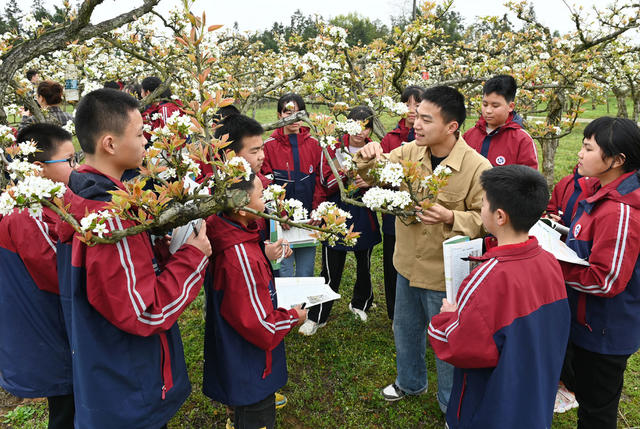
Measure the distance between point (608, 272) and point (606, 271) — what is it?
0.5 inches

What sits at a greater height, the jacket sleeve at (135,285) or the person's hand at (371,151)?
the person's hand at (371,151)

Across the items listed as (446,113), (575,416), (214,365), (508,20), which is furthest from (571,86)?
(214,365)

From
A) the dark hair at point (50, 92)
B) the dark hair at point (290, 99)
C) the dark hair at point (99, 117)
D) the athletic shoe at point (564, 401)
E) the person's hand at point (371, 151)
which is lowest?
the athletic shoe at point (564, 401)

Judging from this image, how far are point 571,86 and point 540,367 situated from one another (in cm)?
520

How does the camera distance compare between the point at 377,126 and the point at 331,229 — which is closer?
the point at 331,229

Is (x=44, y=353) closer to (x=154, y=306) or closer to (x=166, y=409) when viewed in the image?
(x=166, y=409)

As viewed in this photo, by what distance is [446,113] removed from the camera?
2.91m

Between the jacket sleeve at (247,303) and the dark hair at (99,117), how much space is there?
845 millimetres

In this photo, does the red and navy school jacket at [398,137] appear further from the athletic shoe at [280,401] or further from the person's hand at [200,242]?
the person's hand at [200,242]

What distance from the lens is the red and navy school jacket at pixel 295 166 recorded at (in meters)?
4.35

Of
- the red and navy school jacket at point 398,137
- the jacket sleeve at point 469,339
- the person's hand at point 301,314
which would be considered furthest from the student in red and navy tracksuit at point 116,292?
the red and navy school jacket at point 398,137

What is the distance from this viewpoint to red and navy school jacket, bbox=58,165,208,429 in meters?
1.71

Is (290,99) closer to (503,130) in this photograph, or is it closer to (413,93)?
(413,93)

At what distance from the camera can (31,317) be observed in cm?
225
